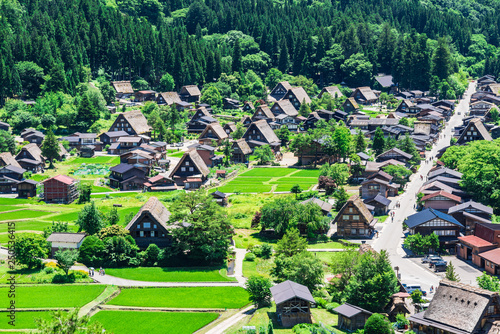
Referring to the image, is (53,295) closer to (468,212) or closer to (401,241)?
(401,241)

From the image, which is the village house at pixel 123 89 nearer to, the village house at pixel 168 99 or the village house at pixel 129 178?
the village house at pixel 168 99

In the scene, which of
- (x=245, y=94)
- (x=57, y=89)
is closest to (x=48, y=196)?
(x=57, y=89)

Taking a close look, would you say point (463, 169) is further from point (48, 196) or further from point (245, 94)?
point (245, 94)

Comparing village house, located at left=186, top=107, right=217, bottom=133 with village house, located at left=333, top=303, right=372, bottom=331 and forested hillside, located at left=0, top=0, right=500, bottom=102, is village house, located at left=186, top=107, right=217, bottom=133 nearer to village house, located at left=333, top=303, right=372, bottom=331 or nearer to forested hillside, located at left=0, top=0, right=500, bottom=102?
forested hillside, located at left=0, top=0, right=500, bottom=102

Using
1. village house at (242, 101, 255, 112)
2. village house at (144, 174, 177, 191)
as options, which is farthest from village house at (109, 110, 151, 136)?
village house at (242, 101, 255, 112)

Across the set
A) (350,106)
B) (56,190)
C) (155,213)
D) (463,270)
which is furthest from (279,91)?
(463,270)

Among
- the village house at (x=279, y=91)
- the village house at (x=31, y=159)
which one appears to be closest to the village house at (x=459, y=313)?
the village house at (x=31, y=159)
